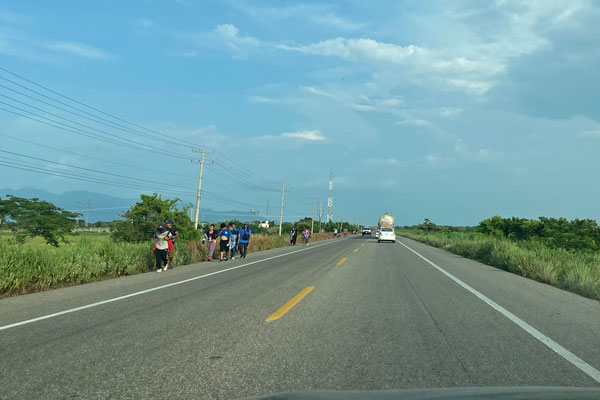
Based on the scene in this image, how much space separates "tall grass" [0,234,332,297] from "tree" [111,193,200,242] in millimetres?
25342

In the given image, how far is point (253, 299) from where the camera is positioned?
29.1ft

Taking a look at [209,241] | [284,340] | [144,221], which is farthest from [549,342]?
[144,221]

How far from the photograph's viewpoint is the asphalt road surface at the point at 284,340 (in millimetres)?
4094

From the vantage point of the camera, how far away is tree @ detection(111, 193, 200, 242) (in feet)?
133

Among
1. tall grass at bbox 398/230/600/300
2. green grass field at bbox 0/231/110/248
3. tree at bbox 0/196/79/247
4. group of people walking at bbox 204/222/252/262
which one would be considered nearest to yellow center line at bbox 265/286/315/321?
tall grass at bbox 398/230/600/300

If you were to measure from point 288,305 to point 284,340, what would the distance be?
2.55 m

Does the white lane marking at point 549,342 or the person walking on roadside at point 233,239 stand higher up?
the person walking on roadside at point 233,239

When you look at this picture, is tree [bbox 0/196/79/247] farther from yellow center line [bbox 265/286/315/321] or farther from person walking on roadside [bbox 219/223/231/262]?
yellow center line [bbox 265/286/315/321]

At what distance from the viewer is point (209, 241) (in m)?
20.4

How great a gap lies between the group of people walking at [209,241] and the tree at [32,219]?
103 feet

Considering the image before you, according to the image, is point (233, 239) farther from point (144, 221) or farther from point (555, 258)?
point (144, 221)

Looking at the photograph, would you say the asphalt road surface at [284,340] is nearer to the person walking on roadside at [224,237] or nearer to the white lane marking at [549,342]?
the white lane marking at [549,342]

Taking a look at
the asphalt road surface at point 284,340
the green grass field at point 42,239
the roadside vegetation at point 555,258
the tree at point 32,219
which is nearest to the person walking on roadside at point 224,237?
the green grass field at point 42,239

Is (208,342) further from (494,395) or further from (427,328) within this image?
(494,395)
